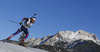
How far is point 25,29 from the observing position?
16.5m

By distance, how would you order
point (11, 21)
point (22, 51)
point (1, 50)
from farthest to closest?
point (11, 21), point (22, 51), point (1, 50)

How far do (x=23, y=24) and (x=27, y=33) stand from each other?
900 millimetres

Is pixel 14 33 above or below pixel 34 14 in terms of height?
below

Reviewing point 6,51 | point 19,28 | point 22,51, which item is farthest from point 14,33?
point 6,51

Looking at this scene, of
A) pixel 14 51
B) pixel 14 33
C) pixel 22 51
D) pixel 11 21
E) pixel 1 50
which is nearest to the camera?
pixel 1 50

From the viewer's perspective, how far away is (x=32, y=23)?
16656 millimetres

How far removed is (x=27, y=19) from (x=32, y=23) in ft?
1.92

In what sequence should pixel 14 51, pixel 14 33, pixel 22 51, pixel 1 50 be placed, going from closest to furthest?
pixel 1 50 < pixel 14 51 < pixel 22 51 < pixel 14 33

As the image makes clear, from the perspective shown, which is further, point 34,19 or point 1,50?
point 34,19

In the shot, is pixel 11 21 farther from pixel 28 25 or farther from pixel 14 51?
pixel 14 51

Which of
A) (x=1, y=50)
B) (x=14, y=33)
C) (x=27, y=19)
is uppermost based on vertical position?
(x=27, y=19)

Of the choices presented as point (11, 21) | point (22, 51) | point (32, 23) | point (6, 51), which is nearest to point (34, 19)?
point (32, 23)

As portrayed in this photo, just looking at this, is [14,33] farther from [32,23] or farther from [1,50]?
[1,50]

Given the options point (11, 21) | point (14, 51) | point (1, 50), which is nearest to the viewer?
point (1, 50)
